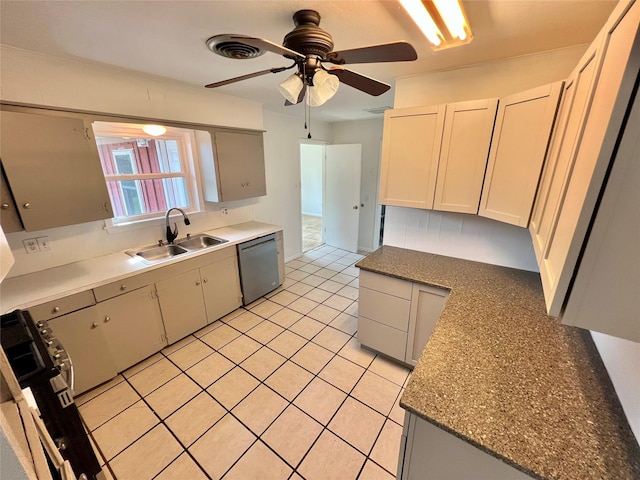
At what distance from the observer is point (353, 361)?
7.41 feet

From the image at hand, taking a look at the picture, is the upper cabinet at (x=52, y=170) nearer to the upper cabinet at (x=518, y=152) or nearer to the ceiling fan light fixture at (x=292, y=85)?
the ceiling fan light fixture at (x=292, y=85)

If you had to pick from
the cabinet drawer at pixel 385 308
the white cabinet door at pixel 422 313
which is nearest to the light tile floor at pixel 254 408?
the white cabinet door at pixel 422 313

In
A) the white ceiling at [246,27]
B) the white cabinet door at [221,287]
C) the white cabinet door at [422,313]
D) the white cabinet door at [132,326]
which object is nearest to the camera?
the white ceiling at [246,27]

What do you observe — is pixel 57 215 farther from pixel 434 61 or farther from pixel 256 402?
pixel 434 61

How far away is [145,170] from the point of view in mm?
2586

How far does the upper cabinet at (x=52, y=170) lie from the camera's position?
1594 mm

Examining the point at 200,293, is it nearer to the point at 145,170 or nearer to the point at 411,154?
the point at 145,170

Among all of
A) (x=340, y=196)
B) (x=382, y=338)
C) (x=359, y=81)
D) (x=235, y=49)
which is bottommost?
(x=382, y=338)

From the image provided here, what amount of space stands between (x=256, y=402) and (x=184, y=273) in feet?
4.21

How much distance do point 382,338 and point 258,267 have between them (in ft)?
5.42

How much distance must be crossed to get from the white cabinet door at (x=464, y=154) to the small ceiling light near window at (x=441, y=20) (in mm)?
419

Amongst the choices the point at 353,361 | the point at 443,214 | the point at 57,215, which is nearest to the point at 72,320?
the point at 57,215

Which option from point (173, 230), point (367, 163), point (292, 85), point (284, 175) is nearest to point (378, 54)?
point (292, 85)

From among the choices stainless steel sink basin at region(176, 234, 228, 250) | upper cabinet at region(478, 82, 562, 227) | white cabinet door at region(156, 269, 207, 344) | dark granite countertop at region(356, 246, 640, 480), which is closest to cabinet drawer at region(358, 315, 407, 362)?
dark granite countertop at region(356, 246, 640, 480)
